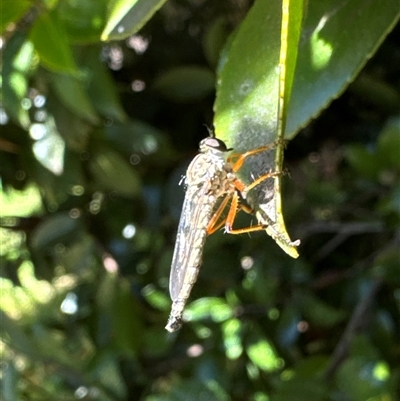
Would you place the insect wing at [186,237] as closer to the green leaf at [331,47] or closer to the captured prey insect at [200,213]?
the captured prey insect at [200,213]

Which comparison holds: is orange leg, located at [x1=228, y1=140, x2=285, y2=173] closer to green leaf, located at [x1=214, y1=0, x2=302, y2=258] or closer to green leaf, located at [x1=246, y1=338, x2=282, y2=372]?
green leaf, located at [x1=214, y1=0, x2=302, y2=258]

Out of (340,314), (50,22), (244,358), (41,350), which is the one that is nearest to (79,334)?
(41,350)

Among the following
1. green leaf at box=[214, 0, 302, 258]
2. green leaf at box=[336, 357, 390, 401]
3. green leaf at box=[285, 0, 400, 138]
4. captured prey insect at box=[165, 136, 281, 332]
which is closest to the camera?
green leaf at box=[214, 0, 302, 258]

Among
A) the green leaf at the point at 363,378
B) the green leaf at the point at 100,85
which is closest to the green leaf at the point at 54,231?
the green leaf at the point at 100,85

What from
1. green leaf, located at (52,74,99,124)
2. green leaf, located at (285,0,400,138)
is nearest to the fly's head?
green leaf, located at (285,0,400,138)

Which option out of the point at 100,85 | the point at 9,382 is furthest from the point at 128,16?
the point at 9,382

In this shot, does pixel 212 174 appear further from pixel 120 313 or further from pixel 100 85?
pixel 120 313
